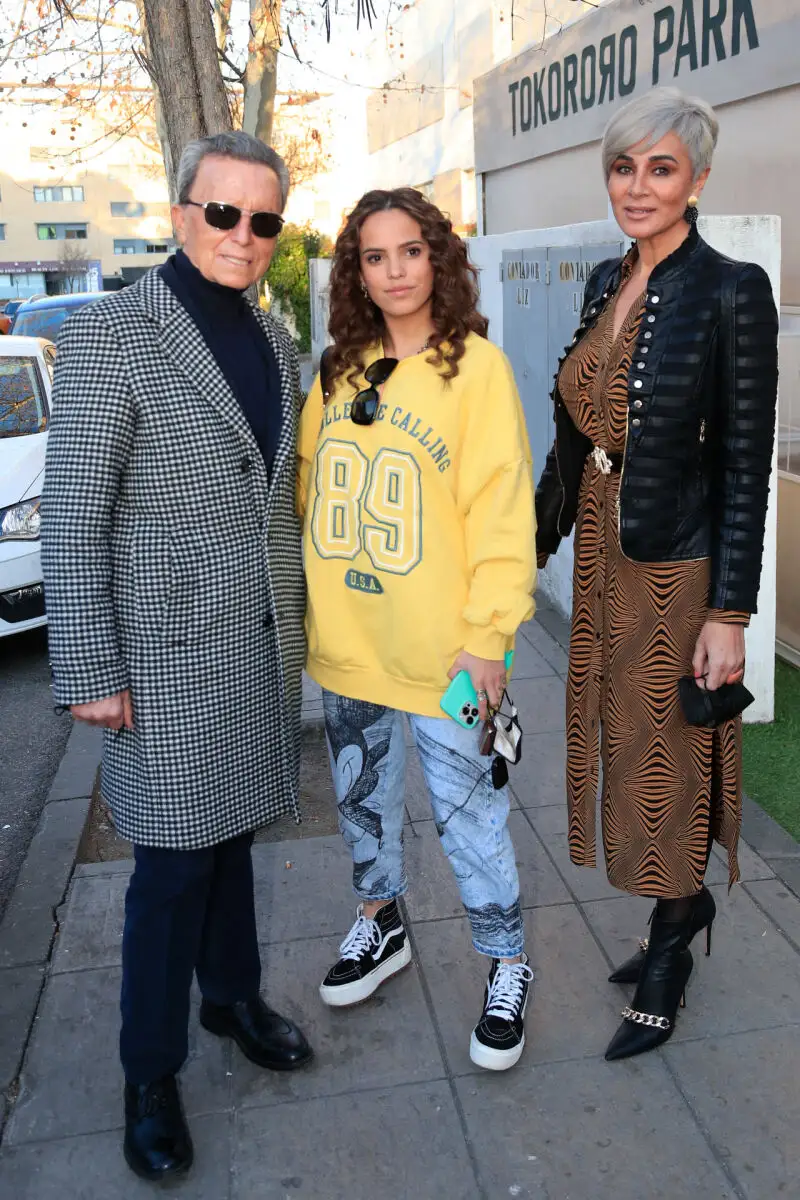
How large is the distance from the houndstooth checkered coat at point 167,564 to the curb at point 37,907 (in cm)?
89

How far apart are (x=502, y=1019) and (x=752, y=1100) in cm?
59

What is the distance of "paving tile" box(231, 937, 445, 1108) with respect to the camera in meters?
2.71

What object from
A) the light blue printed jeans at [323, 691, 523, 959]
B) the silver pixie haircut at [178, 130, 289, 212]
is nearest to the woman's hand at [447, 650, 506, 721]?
the light blue printed jeans at [323, 691, 523, 959]

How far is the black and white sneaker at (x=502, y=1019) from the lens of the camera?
2.70 m

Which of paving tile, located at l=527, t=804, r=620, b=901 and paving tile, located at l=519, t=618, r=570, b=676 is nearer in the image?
paving tile, located at l=527, t=804, r=620, b=901

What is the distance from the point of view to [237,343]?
2.48m

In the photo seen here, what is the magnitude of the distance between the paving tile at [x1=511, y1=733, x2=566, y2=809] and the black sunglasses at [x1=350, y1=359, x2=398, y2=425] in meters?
2.08

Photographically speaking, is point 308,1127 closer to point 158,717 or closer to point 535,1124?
point 535,1124

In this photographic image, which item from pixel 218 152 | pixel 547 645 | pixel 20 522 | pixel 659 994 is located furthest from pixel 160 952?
pixel 20 522

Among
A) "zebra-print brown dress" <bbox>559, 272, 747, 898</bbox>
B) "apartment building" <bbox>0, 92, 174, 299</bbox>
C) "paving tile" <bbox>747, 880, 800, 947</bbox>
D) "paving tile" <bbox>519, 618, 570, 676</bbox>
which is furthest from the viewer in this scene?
"apartment building" <bbox>0, 92, 174, 299</bbox>

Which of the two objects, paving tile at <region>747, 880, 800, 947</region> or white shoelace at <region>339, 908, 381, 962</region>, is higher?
white shoelace at <region>339, 908, 381, 962</region>

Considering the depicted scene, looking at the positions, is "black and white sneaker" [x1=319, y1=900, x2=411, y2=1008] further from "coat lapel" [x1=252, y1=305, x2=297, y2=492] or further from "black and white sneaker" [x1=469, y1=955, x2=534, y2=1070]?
"coat lapel" [x1=252, y1=305, x2=297, y2=492]

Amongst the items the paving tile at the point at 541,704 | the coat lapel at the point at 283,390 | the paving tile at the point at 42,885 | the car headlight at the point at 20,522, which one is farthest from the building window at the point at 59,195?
the coat lapel at the point at 283,390

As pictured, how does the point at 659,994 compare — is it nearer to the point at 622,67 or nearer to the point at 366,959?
the point at 366,959
